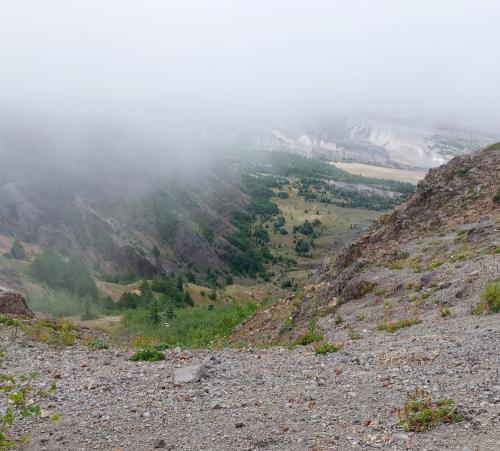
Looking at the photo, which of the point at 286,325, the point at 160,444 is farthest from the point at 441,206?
the point at 160,444

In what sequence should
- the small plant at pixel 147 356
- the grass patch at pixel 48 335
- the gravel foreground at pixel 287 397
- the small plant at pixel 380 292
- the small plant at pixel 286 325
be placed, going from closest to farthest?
the gravel foreground at pixel 287 397, the small plant at pixel 147 356, the grass patch at pixel 48 335, the small plant at pixel 380 292, the small plant at pixel 286 325

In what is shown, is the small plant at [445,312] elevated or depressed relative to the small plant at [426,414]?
depressed

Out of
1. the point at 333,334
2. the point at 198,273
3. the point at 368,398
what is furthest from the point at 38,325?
the point at 198,273

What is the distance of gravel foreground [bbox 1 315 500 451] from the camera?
7.93 m

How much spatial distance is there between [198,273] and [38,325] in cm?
12340

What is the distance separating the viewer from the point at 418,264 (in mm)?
21078

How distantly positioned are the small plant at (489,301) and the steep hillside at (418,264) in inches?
17.6

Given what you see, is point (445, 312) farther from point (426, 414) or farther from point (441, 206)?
point (441, 206)

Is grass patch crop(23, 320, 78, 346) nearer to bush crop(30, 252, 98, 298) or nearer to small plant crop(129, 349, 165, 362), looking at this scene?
small plant crop(129, 349, 165, 362)

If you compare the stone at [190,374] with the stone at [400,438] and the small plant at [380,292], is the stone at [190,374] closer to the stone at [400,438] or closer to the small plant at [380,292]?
the stone at [400,438]

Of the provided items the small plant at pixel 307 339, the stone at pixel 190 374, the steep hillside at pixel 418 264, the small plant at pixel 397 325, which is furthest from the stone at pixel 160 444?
the steep hillside at pixel 418 264

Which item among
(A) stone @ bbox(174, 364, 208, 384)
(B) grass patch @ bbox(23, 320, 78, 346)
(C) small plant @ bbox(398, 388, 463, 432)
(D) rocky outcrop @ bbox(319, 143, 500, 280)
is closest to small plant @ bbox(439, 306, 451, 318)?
(C) small plant @ bbox(398, 388, 463, 432)

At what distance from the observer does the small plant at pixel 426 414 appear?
7.77m

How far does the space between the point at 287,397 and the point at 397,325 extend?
20.5ft
